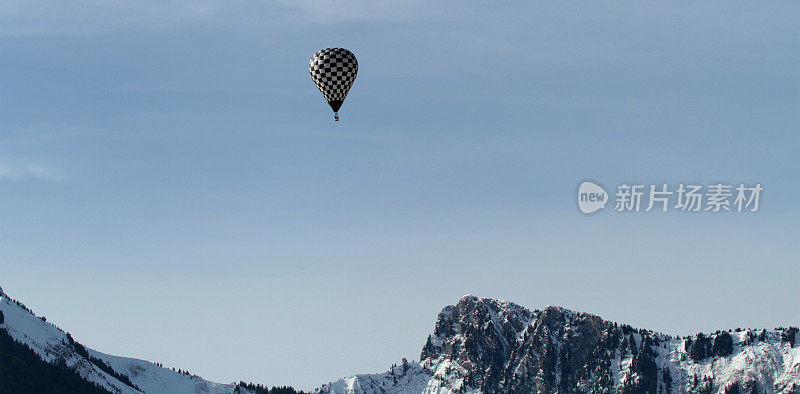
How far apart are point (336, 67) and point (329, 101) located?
246 inches

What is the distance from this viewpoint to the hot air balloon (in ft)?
492

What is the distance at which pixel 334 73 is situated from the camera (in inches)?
5965

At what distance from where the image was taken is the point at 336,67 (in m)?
152

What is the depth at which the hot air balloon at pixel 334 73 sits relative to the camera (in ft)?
492

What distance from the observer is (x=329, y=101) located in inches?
5906
